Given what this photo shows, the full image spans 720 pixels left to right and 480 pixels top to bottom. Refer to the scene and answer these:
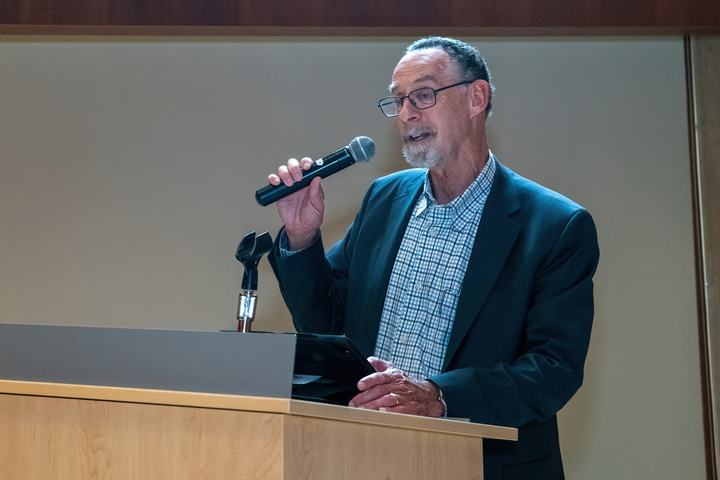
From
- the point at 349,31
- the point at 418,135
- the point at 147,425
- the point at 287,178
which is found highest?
the point at 349,31

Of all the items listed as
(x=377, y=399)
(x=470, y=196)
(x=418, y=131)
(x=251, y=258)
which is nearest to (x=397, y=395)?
(x=377, y=399)

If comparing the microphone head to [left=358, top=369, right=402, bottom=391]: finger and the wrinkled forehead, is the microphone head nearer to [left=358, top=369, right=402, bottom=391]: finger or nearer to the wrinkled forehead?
the wrinkled forehead

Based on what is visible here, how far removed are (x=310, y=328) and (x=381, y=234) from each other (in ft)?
1.13

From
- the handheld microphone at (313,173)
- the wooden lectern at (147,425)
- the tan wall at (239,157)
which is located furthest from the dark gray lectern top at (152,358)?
the tan wall at (239,157)

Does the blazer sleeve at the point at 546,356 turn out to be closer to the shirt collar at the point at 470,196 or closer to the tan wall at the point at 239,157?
the shirt collar at the point at 470,196

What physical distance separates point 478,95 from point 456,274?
571 mm

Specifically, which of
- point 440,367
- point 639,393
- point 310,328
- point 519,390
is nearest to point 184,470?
point 519,390

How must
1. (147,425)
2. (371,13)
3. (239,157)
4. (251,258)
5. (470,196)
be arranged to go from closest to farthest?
(147,425) → (251,258) → (470,196) → (371,13) → (239,157)

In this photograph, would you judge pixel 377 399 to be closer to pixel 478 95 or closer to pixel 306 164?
pixel 306 164

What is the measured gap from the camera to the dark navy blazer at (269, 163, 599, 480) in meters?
1.46

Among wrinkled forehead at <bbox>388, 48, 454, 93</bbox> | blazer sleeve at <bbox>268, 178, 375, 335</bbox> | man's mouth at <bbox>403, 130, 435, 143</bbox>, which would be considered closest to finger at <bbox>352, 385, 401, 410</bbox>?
blazer sleeve at <bbox>268, 178, 375, 335</bbox>

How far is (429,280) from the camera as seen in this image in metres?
1.85

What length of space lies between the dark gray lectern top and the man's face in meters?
1.22

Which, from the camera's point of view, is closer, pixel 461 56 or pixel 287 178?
pixel 287 178
